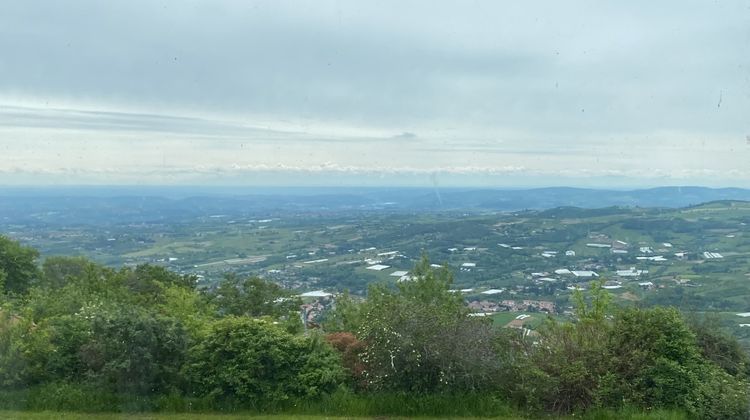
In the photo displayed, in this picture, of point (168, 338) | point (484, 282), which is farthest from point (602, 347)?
point (484, 282)

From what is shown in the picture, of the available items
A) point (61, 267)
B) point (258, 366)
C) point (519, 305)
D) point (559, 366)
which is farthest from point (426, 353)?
point (519, 305)

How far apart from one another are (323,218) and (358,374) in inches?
3089

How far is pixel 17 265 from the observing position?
21.9 meters

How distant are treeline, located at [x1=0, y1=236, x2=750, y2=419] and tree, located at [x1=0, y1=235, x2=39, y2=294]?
14.9 meters

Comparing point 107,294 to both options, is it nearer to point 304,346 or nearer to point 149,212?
point 304,346

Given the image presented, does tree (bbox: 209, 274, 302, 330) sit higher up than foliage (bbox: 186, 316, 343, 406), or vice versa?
foliage (bbox: 186, 316, 343, 406)

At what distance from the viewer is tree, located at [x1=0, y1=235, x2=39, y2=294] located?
2148 centimetres

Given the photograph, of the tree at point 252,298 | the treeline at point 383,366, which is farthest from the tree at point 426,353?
the tree at point 252,298

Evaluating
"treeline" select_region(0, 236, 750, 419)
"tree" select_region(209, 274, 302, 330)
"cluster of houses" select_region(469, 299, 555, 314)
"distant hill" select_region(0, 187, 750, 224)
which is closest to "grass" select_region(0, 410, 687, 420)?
"treeline" select_region(0, 236, 750, 419)

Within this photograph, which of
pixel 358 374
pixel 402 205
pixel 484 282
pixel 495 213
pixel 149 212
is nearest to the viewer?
pixel 358 374

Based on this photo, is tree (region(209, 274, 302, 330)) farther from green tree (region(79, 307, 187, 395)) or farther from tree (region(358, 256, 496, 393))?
tree (region(358, 256, 496, 393))

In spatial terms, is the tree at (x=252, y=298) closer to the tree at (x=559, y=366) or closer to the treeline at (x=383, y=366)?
the treeline at (x=383, y=366)

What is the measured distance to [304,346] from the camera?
27.6ft

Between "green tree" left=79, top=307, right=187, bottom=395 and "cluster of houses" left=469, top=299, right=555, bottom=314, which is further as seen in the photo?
"cluster of houses" left=469, top=299, right=555, bottom=314
